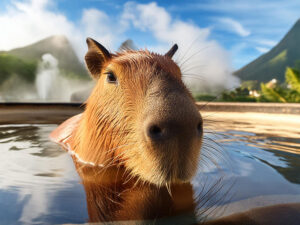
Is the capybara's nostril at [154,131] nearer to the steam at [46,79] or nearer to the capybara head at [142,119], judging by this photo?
the capybara head at [142,119]

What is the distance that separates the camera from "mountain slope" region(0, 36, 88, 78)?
287ft

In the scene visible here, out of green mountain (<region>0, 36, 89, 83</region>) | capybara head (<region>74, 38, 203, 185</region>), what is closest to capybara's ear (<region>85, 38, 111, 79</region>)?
capybara head (<region>74, 38, 203, 185</region>)

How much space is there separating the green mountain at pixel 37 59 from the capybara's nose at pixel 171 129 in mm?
60785

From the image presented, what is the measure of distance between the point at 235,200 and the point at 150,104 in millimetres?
709

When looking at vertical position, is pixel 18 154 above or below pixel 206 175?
above

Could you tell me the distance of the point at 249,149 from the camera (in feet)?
10.2

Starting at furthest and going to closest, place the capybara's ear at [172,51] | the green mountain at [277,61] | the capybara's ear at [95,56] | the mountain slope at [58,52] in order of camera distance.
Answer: the green mountain at [277,61], the mountain slope at [58,52], the capybara's ear at [172,51], the capybara's ear at [95,56]

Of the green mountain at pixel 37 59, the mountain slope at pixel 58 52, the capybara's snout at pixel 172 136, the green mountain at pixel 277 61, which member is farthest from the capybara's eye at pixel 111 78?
the green mountain at pixel 277 61

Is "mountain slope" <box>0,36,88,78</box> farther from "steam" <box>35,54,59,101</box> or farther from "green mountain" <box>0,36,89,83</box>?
"steam" <box>35,54,59,101</box>

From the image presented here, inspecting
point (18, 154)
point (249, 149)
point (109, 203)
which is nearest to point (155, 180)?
point (109, 203)

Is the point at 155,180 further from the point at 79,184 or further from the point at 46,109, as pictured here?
the point at 46,109

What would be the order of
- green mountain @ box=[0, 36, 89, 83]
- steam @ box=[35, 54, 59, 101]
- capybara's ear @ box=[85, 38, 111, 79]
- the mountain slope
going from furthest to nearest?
the mountain slope
green mountain @ box=[0, 36, 89, 83]
steam @ box=[35, 54, 59, 101]
capybara's ear @ box=[85, 38, 111, 79]

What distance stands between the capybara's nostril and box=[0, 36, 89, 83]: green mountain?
6078 cm

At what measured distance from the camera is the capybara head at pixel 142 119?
127 centimetres
